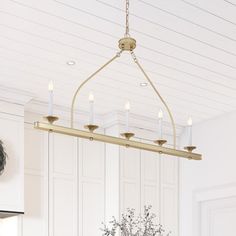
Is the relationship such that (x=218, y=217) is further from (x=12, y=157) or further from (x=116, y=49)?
(x=116, y=49)

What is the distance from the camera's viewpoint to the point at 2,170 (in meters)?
4.27

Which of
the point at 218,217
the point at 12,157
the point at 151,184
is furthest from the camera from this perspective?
the point at 151,184

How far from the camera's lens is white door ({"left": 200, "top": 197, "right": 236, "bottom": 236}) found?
481cm

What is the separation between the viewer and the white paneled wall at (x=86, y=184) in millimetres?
4629

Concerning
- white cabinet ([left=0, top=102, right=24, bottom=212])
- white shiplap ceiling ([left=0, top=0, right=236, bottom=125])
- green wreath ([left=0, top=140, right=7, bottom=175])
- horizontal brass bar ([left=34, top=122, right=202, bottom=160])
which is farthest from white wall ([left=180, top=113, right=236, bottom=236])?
horizontal brass bar ([left=34, top=122, right=202, bottom=160])

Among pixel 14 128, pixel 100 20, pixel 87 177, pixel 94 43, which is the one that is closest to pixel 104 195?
pixel 87 177

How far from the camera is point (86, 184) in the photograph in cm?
494

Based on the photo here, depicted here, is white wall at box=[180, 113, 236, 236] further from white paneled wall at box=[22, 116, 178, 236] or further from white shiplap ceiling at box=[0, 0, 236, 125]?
white shiplap ceiling at box=[0, 0, 236, 125]

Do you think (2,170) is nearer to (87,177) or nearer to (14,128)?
(14,128)

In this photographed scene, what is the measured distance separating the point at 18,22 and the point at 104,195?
2244 mm

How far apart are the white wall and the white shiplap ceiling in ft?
0.93

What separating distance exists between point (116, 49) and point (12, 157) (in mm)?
1333

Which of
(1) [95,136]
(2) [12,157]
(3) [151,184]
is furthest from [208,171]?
(1) [95,136]

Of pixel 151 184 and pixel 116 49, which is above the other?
pixel 116 49
